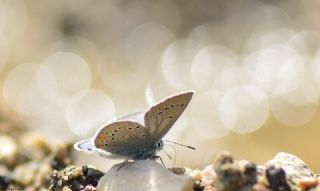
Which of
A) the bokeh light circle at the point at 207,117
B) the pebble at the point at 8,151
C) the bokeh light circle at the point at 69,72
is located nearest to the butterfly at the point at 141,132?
the pebble at the point at 8,151

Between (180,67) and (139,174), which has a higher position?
(180,67)

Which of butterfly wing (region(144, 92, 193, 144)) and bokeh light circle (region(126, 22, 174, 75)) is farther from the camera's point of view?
bokeh light circle (region(126, 22, 174, 75))

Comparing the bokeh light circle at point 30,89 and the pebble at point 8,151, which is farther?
the bokeh light circle at point 30,89

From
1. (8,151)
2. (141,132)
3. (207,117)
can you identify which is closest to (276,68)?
(207,117)

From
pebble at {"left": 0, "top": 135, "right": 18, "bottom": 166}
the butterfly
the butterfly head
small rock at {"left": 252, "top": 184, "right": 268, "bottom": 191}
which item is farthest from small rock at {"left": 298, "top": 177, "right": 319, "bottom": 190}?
pebble at {"left": 0, "top": 135, "right": 18, "bottom": 166}

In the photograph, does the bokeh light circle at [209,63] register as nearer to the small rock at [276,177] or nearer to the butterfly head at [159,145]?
the butterfly head at [159,145]

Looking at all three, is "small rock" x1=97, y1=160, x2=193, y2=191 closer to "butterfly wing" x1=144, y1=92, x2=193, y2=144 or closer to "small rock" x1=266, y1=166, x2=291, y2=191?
"butterfly wing" x1=144, y1=92, x2=193, y2=144

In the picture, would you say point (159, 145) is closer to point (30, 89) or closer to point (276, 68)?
point (30, 89)

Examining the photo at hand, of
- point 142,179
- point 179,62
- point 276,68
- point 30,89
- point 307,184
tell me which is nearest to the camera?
point 307,184
